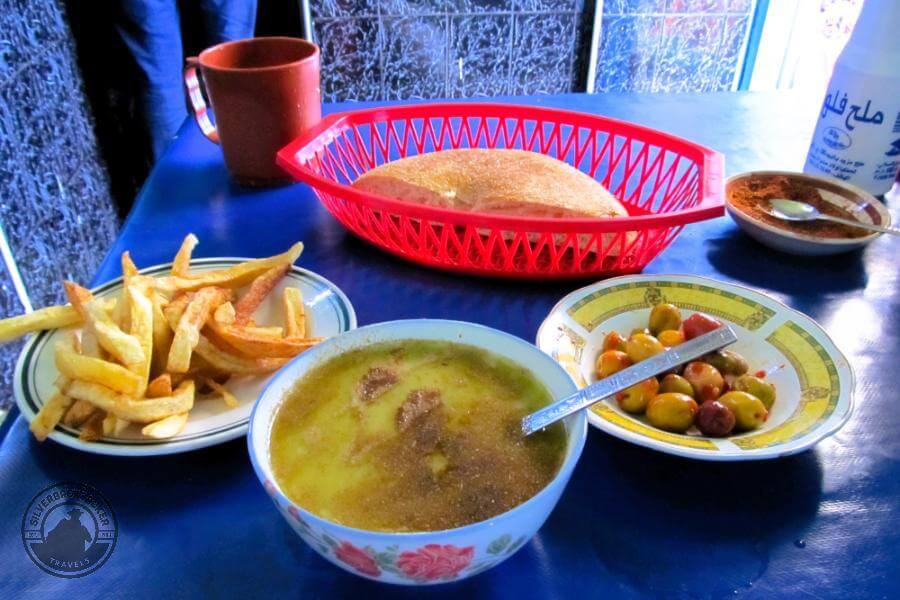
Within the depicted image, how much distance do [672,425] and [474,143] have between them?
1068 millimetres

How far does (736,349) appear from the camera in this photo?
3.42 feet

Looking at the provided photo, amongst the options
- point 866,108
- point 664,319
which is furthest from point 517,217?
point 866,108

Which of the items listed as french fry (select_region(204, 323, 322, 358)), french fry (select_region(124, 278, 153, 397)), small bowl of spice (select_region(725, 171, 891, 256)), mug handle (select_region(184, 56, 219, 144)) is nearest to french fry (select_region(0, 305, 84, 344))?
french fry (select_region(124, 278, 153, 397))

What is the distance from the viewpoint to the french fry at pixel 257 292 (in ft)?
3.47

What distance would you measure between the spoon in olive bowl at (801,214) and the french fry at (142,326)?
1220 millimetres

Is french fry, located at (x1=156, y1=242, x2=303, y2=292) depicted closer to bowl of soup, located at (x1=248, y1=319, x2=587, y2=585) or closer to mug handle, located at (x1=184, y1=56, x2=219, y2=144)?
bowl of soup, located at (x1=248, y1=319, x2=587, y2=585)

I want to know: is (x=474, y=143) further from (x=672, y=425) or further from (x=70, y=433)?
(x=70, y=433)

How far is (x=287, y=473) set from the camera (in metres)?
0.68

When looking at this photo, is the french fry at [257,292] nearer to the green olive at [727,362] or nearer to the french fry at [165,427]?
the french fry at [165,427]

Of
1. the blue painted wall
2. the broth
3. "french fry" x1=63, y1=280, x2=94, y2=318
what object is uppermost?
"french fry" x1=63, y1=280, x2=94, y2=318

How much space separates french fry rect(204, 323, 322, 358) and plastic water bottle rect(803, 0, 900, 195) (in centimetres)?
127

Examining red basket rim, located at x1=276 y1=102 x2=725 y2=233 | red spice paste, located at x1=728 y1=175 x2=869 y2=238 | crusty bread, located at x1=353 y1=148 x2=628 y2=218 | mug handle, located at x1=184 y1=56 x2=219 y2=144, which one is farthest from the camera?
mug handle, located at x1=184 y1=56 x2=219 y2=144

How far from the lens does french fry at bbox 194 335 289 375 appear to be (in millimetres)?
926

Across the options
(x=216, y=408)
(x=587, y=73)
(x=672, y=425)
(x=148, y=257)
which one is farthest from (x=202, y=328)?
(x=587, y=73)
